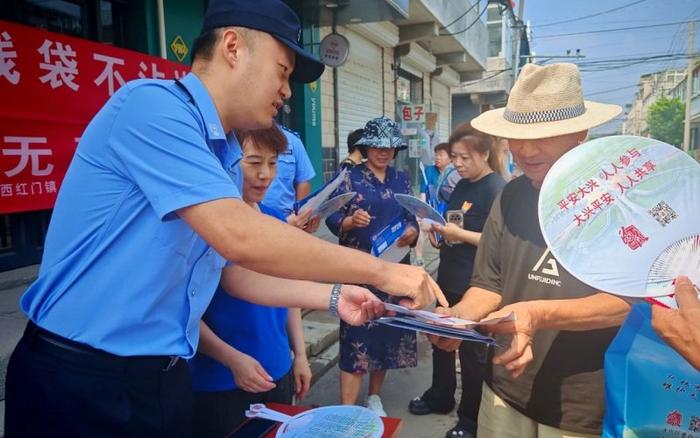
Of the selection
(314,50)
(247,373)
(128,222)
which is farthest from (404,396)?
(314,50)

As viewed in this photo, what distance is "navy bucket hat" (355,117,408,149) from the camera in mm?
3115

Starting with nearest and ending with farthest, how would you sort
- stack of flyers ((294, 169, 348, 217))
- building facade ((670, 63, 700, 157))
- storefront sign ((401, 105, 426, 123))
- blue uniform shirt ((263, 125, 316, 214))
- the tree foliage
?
stack of flyers ((294, 169, 348, 217)) < blue uniform shirt ((263, 125, 316, 214)) < storefront sign ((401, 105, 426, 123)) < building facade ((670, 63, 700, 157)) < the tree foliage

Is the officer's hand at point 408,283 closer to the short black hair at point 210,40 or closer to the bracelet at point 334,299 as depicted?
the bracelet at point 334,299

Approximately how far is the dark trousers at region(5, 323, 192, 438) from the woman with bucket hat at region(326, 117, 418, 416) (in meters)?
1.92

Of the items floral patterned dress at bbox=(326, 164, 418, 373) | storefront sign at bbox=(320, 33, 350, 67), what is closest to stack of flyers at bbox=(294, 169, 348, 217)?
floral patterned dress at bbox=(326, 164, 418, 373)

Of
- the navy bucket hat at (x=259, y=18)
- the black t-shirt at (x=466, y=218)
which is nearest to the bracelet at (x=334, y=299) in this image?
the navy bucket hat at (x=259, y=18)

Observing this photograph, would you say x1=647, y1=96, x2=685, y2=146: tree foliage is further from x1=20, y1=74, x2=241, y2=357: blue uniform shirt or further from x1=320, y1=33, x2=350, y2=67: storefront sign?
x1=20, y1=74, x2=241, y2=357: blue uniform shirt

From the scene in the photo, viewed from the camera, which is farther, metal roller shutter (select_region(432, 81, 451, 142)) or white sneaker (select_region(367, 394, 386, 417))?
metal roller shutter (select_region(432, 81, 451, 142))

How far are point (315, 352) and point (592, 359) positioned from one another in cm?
284

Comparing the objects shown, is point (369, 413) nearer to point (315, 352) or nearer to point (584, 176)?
point (584, 176)

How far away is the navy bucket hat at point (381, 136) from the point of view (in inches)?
123

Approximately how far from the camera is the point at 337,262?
1.05 metres

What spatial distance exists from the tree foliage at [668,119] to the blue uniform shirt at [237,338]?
69.3m

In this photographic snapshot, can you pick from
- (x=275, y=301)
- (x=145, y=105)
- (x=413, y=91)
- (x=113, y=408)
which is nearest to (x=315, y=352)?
(x=275, y=301)
